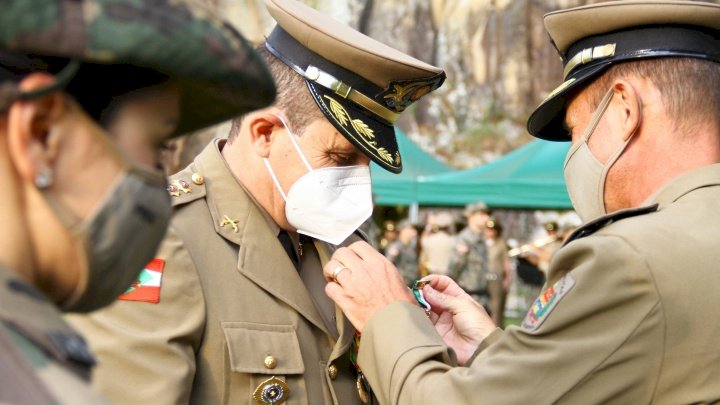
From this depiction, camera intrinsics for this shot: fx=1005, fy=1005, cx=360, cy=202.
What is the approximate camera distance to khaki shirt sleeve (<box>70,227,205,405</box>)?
2293 millimetres

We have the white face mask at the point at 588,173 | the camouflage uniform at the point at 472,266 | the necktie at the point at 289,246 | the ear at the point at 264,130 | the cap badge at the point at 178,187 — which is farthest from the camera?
the camouflage uniform at the point at 472,266

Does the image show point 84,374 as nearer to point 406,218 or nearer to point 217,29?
point 217,29

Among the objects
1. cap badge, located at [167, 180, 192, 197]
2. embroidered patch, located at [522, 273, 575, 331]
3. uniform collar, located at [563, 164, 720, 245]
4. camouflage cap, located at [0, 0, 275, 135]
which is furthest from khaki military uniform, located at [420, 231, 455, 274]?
camouflage cap, located at [0, 0, 275, 135]

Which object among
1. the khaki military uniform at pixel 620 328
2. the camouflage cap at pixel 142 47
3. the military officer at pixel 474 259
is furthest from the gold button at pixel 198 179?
the military officer at pixel 474 259

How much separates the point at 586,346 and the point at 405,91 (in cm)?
117

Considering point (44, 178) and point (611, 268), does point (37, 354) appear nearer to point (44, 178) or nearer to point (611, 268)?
point (44, 178)

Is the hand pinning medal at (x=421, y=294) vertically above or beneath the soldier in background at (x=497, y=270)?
above

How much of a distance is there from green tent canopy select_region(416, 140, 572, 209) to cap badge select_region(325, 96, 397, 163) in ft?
32.8

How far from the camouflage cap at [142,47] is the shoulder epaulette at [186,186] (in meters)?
1.35

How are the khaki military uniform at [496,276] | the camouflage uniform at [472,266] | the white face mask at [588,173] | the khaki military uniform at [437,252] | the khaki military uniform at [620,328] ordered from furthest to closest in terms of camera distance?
1. the khaki military uniform at [437,252]
2. the khaki military uniform at [496,276]
3. the camouflage uniform at [472,266]
4. the white face mask at [588,173]
5. the khaki military uniform at [620,328]

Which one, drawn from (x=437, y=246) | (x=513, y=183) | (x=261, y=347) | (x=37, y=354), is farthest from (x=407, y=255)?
(x=37, y=354)

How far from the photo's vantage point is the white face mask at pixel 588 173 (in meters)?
2.61

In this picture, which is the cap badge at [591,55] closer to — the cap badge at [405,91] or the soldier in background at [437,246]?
the cap badge at [405,91]

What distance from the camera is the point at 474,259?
1434 centimetres
